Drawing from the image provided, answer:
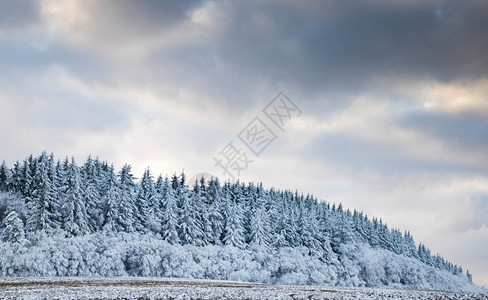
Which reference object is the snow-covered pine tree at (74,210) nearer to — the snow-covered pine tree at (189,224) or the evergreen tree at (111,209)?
the evergreen tree at (111,209)

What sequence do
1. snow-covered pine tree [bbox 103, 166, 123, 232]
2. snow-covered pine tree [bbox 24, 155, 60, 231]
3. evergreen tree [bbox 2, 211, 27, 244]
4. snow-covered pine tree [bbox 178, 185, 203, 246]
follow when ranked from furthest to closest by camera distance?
snow-covered pine tree [bbox 178, 185, 203, 246] → snow-covered pine tree [bbox 103, 166, 123, 232] → snow-covered pine tree [bbox 24, 155, 60, 231] → evergreen tree [bbox 2, 211, 27, 244]

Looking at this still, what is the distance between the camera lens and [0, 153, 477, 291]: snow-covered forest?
64062 millimetres

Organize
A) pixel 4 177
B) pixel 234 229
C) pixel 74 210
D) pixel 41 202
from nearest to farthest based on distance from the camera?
pixel 41 202
pixel 74 210
pixel 4 177
pixel 234 229

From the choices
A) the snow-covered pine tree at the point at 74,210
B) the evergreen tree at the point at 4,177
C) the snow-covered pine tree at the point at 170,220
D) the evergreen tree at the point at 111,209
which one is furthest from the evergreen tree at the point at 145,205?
the evergreen tree at the point at 4,177

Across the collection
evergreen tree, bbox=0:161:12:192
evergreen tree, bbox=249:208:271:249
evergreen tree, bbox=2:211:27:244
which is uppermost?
evergreen tree, bbox=0:161:12:192

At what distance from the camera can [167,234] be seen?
81500 millimetres

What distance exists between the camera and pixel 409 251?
506ft

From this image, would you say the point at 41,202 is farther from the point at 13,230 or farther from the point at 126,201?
the point at 126,201

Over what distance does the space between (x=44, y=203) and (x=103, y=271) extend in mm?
15928

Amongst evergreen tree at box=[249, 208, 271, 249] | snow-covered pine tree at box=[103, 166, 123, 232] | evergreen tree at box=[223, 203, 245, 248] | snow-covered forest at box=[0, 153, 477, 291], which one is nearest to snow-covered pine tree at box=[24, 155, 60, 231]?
snow-covered forest at box=[0, 153, 477, 291]

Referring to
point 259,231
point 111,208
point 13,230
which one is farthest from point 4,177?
point 259,231

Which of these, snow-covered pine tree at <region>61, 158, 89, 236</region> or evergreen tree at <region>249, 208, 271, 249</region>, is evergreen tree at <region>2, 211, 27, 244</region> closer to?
snow-covered pine tree at <region>61, 158, 89, 236</region>

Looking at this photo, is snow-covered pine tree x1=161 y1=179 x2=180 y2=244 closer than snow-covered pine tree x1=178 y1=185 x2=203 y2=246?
Yes

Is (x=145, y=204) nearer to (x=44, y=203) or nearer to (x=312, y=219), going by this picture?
(x=44, y=203)
